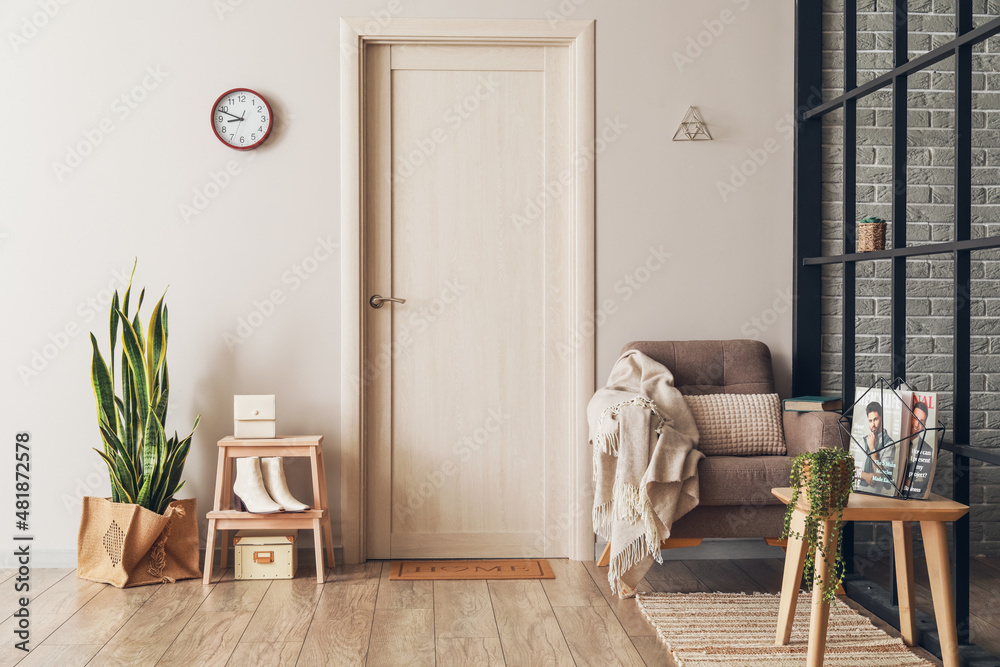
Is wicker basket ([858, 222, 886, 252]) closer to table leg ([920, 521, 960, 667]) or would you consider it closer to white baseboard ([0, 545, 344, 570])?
table leg ([920, 521, 960, 667])

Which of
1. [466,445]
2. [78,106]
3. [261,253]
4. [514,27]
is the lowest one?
[466,445]

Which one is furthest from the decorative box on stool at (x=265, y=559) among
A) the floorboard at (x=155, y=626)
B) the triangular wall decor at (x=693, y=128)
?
the triangular wall decor at (x=693, y=128)

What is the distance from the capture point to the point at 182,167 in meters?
3.04

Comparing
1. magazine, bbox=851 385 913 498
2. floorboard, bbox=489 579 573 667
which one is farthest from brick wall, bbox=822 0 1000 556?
floorboard, bbox=489 579 573 667

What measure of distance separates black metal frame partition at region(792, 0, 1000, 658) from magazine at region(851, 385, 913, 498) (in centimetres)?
19

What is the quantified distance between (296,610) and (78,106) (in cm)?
211

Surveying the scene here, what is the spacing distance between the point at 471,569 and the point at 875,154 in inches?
90.9

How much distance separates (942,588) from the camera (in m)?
2.00

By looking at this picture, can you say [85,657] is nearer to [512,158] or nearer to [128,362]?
[128,362]

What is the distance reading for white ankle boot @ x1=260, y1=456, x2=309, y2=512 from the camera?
280cm

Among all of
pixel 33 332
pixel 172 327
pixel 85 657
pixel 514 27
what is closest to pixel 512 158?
pixel 514 27

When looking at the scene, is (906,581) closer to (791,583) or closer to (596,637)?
(791,583)

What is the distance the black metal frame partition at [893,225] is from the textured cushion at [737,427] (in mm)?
285

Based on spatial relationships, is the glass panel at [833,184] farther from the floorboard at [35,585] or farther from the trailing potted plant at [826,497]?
the floorboard at [35,585]
